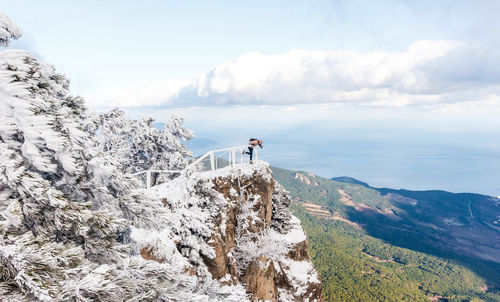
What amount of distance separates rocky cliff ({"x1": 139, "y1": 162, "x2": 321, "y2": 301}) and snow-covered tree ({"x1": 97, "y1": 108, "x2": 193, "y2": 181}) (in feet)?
23.7

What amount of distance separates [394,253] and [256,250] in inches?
5558

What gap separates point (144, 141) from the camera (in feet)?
62.5

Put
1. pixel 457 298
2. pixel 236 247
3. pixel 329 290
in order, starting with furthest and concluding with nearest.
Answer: pixel 457 298
pixel 329 290
pixel 236 247

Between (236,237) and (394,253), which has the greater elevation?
(236,237)

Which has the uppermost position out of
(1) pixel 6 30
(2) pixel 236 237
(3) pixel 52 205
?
(1) pixel 6 30

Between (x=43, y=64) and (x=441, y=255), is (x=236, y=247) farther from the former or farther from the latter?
(x=441, y=255)

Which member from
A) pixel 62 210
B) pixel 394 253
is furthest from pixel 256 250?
pixel 394 253

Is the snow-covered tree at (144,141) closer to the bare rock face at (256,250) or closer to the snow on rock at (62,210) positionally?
the bare rock face at (256,250)

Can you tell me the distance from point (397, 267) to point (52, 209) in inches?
5340

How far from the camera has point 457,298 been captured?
9644 centimetres

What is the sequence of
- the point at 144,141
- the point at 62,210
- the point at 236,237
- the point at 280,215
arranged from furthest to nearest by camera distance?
1. the point at 144,141
2. the point at 280,215
3. the point at 236,237
4. the point at 62,210

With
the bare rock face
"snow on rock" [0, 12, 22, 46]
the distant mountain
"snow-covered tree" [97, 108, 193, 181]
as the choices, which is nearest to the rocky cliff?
the bare rock face

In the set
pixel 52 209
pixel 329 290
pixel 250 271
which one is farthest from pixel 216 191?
pixel 329 290

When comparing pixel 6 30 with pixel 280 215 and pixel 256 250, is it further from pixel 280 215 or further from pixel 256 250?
pixel 280 215
